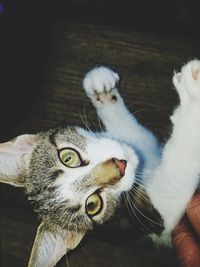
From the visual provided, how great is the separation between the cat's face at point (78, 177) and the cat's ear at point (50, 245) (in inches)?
1.5

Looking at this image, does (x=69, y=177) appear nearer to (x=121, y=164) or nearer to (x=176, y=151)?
(x=121, y=164)

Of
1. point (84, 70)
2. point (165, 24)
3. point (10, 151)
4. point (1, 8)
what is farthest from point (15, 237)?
point (165, 24)

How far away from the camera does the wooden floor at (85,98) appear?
1504 mm

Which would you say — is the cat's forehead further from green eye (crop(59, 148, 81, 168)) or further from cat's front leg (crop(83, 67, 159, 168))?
cat's front leg (crop(83, 67, 159, 168))

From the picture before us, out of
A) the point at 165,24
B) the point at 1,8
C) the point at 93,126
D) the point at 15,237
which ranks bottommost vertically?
the point at 15,237

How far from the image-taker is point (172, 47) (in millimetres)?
1514

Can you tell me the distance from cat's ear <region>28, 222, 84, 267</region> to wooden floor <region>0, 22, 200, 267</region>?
9.3 inches

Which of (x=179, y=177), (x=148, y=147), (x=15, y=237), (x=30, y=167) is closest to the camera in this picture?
(x=179, y=177)

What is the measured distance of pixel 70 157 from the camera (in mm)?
1261

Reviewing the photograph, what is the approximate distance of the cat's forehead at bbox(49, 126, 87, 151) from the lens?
127cm

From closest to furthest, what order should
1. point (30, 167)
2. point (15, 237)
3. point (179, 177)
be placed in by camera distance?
1. point (179, 177)
2. point (30, 167)
3. point (15, 237)

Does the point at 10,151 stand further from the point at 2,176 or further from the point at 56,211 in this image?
the point at 56,211

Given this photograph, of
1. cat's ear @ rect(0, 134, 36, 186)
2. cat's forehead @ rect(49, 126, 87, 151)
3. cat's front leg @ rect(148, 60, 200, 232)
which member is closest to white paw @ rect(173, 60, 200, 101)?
cat's front leg @ rect(148, 60, 200, 232)

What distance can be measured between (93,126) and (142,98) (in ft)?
0.87
